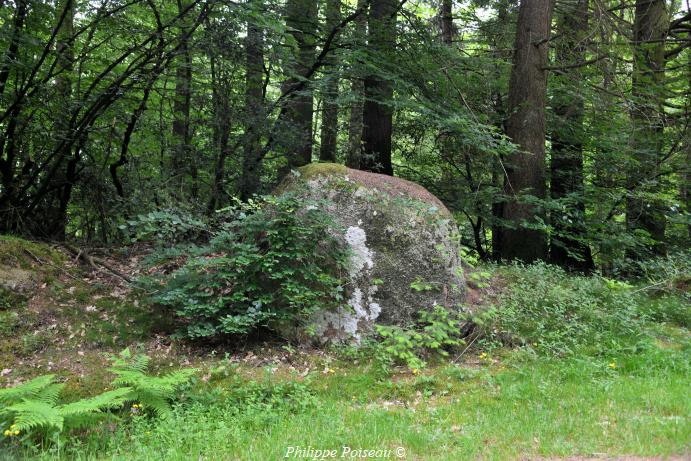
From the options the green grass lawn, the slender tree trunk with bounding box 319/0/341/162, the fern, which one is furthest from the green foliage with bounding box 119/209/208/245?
the slender tree trunk with bounding box 319/0/341/162

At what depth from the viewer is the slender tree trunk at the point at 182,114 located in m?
8.04

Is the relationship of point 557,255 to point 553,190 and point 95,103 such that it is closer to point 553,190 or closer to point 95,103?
point 553,190

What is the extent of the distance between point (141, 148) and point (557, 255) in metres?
10.5

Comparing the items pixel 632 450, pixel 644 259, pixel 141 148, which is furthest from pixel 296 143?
pixel 644 259

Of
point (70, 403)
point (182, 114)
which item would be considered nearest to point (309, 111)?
point (182, 114)

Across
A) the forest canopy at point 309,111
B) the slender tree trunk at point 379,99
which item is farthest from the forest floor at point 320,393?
the slender tree trunk at point 379,99

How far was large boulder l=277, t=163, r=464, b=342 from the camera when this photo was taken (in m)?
6.02

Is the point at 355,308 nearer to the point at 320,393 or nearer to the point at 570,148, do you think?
the point at 320,393

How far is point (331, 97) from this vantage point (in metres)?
9.12

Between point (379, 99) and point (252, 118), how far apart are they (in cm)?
272

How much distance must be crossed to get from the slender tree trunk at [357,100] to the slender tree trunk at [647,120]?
5.78 m

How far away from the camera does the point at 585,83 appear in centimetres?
980

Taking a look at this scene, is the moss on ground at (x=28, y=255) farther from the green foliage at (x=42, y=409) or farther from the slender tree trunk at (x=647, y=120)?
the slender tree trunk at (x=647, y=120)

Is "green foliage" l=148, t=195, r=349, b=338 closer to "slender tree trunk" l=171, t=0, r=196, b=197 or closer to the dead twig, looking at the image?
the dead twig
